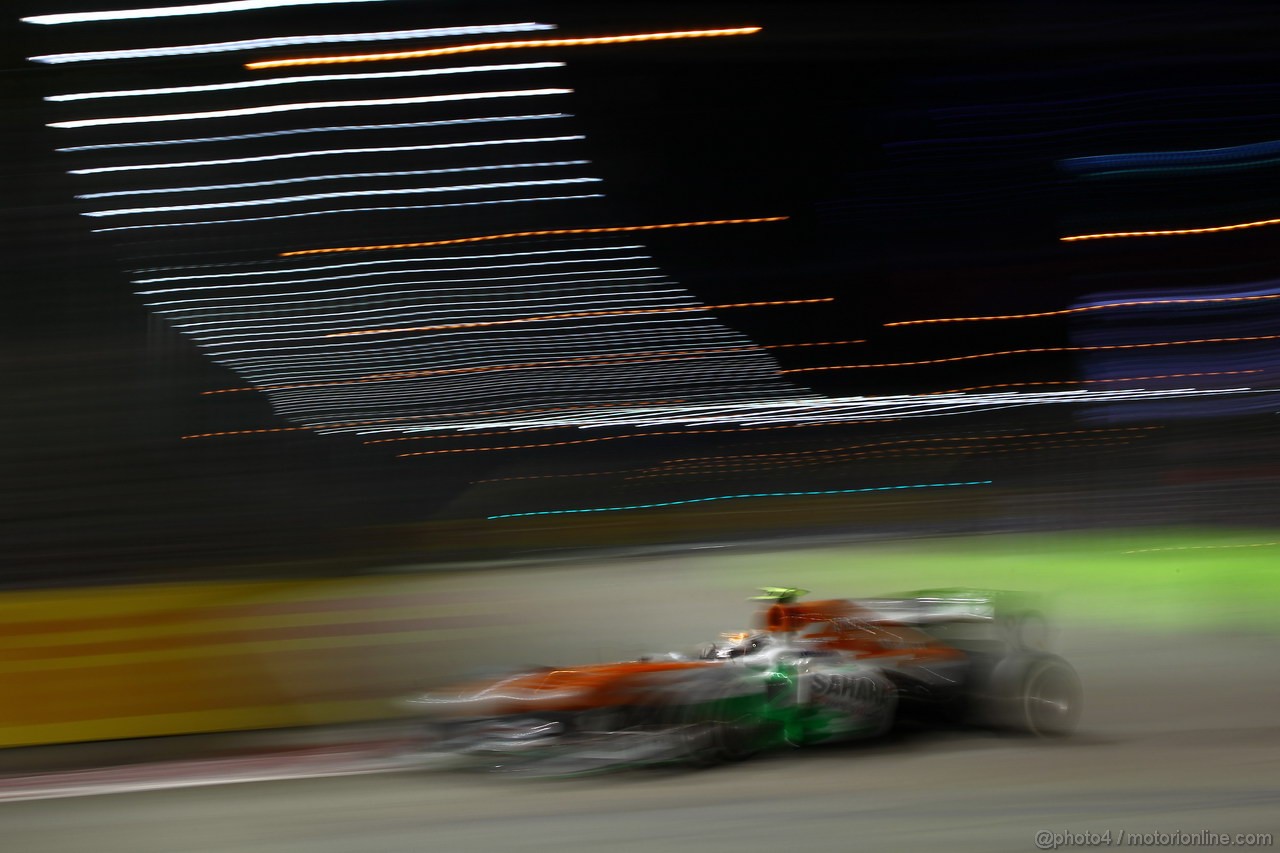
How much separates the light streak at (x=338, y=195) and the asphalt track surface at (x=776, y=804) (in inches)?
102

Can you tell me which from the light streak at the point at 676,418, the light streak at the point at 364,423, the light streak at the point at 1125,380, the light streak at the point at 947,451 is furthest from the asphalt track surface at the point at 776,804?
the light streak at the point at 1125,380

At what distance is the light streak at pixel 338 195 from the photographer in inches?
207

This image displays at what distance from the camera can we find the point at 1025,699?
5.06 metres

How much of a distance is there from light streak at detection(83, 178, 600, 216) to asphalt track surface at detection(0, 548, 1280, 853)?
2.59 m

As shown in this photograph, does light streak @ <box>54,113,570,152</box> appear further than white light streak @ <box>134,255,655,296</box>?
No

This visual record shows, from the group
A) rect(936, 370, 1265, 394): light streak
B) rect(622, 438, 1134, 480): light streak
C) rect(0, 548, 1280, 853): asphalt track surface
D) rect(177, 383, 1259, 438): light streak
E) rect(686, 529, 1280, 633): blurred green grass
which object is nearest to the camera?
rect(0, 548, 1280, 853): asphalt track surface

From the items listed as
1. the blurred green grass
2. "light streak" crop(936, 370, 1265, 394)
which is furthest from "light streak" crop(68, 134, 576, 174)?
"light streak" crop(936, 370, 1265, 394)

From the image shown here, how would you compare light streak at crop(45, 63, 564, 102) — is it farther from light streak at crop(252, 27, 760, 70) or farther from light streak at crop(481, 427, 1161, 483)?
light streak at crop(481, 427, 1161, 483)

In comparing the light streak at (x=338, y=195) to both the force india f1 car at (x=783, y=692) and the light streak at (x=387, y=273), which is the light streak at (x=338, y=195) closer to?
the light streak at (x=387, y=273)

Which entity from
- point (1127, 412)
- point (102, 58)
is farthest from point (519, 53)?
point (1127, 412)

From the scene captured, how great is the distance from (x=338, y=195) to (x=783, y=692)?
3.58 metres

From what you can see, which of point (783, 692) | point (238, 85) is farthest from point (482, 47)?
point (783, 692)

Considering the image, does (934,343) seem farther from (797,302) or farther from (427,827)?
(427,827)

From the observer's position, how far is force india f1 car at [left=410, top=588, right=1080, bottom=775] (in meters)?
4.44
